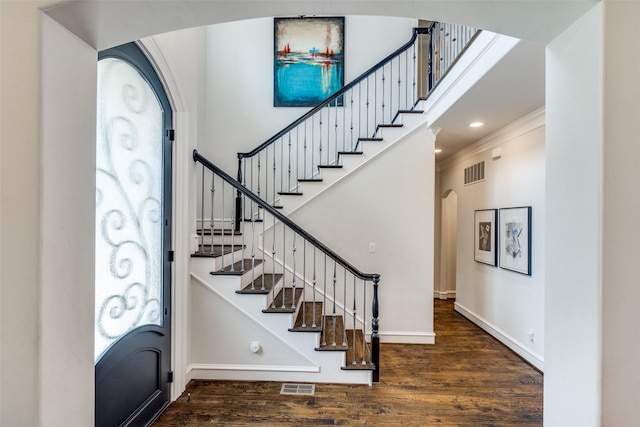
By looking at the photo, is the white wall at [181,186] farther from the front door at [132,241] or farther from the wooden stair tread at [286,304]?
the wooden stair tread at [286,304]

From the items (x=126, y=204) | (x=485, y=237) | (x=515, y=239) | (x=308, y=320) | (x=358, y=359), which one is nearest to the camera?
(x=126, y=204)

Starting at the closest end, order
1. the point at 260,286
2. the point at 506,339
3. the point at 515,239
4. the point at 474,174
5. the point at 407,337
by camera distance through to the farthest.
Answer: the point at 260,286
the point at 515,239
the point at 506,339
the point at 407,337
the point at 474,174

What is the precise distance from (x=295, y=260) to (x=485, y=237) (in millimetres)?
2550

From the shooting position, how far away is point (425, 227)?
3.59 metres

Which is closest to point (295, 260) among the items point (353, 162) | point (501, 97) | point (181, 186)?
point (353, 162)

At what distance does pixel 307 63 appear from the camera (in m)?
4.33

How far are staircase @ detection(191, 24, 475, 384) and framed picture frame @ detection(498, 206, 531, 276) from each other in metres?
1.52

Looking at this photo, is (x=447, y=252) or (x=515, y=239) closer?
(x=515, y=239)

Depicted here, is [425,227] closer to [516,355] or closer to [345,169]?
[345,169]
